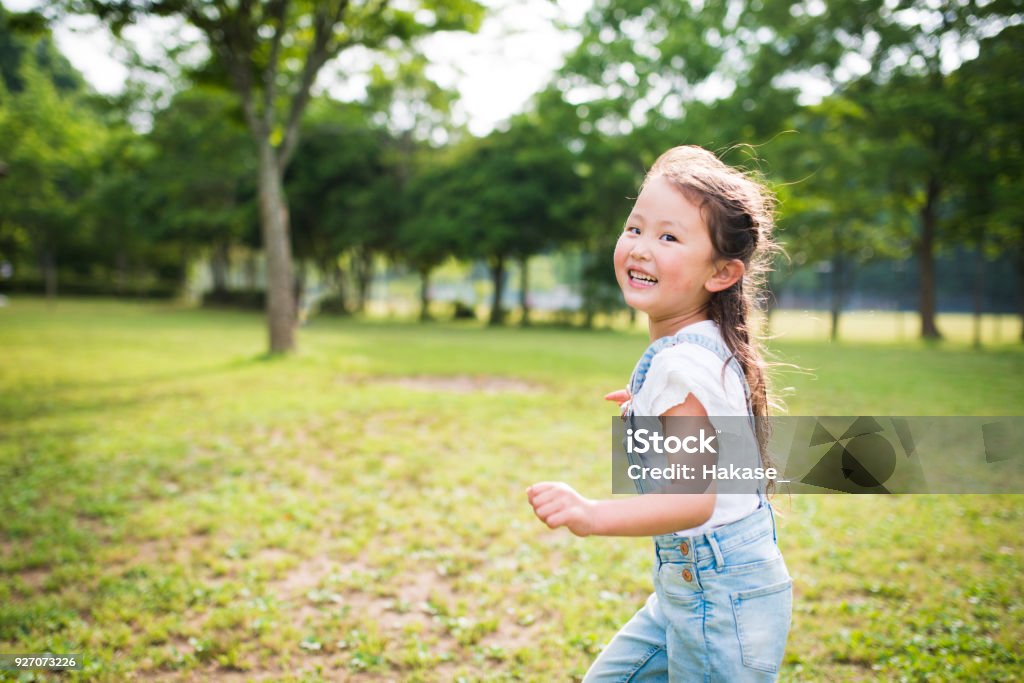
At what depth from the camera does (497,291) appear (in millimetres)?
32750

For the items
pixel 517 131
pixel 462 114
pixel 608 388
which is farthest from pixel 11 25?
pixel 462 114

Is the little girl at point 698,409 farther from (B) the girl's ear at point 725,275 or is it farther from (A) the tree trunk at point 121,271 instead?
(A) the tree trunk at point 121,271

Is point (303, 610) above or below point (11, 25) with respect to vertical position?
below

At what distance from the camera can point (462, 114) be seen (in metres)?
34.3

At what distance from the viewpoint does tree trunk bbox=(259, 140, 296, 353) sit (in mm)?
13344

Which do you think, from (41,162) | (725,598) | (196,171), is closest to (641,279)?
(725,598)

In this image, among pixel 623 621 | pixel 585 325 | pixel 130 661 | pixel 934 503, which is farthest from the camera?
pixel 585 325

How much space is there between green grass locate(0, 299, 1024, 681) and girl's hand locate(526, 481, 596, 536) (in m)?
1.21

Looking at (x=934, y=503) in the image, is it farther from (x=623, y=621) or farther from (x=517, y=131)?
(x=517, y=131)

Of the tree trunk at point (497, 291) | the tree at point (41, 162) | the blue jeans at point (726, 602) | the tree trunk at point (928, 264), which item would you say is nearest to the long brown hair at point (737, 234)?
the blue jeans at point (726, 602)

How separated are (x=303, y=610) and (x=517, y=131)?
30457 mm

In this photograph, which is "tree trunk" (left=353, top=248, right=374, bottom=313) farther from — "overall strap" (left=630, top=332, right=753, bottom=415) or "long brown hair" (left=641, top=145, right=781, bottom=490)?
"overall strap" (left=630, top=332, right=753, bottom=415)

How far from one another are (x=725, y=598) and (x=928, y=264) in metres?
28.8

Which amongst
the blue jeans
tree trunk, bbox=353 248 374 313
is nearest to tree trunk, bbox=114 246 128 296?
tree trunk, bbox=353 248 374 313
